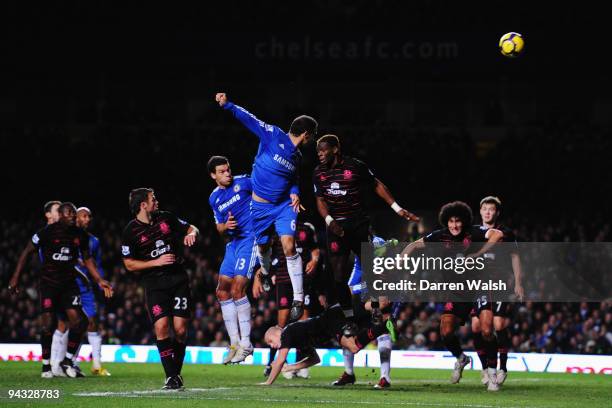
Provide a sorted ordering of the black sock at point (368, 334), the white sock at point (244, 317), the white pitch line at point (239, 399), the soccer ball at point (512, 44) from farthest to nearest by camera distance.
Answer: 1. the soccer ball at point (512, 44)
2. the white sock at point (244, 317)
3. the black sock at point (368, 334)
4. the white pitch line at point (239, 399)

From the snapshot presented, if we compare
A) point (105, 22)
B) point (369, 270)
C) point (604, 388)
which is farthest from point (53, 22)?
point (604, 388)

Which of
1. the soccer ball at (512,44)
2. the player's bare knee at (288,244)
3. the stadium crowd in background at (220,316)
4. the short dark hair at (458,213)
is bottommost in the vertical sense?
the stadium crowd in background at (220,316)

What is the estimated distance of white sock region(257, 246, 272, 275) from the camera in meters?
15.3

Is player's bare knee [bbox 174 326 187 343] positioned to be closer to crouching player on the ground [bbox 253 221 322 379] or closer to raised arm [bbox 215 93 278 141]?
raised arm [bbox 215 93 278 141]

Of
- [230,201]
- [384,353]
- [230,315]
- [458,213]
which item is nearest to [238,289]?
[230,315]

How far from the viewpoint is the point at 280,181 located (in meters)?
14.6

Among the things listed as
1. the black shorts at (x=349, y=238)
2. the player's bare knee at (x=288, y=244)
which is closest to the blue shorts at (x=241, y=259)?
the player's bare knee at (x=288, y=244)

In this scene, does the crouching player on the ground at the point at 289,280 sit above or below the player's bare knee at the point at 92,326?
above

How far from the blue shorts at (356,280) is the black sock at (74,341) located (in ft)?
16.9

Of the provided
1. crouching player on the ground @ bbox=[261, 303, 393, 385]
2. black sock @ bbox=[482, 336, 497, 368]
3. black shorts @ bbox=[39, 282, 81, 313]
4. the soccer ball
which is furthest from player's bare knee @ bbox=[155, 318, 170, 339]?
the soccer ball

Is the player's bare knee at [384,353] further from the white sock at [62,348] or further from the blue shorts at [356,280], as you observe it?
the white sock at [62,348]

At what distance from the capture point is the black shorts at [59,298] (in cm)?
1662

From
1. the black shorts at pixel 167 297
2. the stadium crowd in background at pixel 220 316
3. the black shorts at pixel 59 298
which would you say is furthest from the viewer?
the stadium crowd in background at pixel 220 316

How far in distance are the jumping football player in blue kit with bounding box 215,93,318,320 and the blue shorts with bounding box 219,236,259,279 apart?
0.43m
